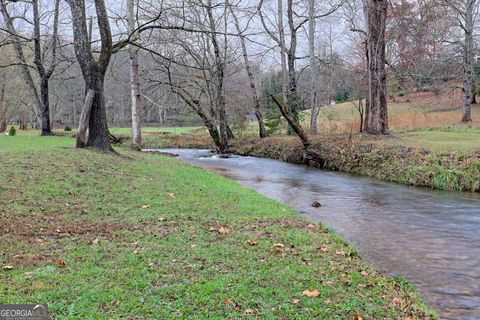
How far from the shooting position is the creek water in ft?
17.4

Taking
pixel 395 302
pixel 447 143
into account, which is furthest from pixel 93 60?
pixel 447 143

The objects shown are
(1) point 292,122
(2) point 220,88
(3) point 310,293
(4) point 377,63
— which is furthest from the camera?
(2) point 220,88

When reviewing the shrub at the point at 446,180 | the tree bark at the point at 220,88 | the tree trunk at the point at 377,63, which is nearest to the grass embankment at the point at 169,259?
the shrub at the point at 446,180

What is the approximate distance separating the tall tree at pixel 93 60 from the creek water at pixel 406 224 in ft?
16.7

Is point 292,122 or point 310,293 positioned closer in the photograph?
point 310,293

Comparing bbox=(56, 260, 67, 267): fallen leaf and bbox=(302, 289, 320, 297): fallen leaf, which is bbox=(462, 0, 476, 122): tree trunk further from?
bbox=(56, 260, 67, 267): fallen leaf

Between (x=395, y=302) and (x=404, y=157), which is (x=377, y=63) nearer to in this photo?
(x=404, y=157)

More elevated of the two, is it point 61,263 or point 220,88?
point 220,88

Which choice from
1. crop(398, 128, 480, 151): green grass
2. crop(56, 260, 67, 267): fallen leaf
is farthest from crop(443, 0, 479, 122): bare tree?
crop(56, 260, 67, 267): fallen leaf

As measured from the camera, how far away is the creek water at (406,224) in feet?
17.4

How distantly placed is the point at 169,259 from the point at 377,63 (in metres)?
16.4

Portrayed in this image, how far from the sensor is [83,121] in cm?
1241

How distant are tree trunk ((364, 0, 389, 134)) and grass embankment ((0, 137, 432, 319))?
1157 centimetres

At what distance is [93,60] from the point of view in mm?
12539
